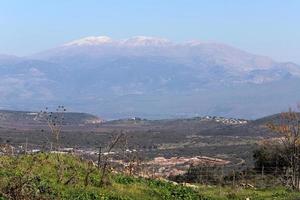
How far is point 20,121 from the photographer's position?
471 ft

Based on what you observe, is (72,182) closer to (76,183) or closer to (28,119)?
(76,183)

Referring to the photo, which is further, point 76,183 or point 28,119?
point 28,119

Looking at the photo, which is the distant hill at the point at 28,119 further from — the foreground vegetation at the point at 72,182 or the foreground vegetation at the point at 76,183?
the foreground vegetation at the point at 72,182

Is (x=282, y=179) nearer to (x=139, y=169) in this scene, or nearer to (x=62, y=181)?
(x=139, y=169)

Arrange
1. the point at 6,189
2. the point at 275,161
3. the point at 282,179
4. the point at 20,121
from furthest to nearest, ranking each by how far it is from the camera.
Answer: the point at 20,121 < the point at 275,161 < the point at 282,179 < the point at 6,189

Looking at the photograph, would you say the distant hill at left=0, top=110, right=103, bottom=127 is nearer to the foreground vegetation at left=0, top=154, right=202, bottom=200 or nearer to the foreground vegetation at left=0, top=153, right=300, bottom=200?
the foreground vegetation at left=0, top=153, right=300, bottom=200

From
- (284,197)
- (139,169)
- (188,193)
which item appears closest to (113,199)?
(188,193)

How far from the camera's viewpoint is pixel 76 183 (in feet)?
69.5

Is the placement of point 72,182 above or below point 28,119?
below

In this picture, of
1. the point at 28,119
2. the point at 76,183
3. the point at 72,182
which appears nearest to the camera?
the point at 72,182

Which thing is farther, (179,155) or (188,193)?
(179,155)

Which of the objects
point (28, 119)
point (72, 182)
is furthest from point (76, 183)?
point (28, 119)

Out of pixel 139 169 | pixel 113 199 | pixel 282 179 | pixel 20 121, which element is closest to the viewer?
pixel 113 199

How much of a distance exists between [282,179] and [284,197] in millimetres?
11291
